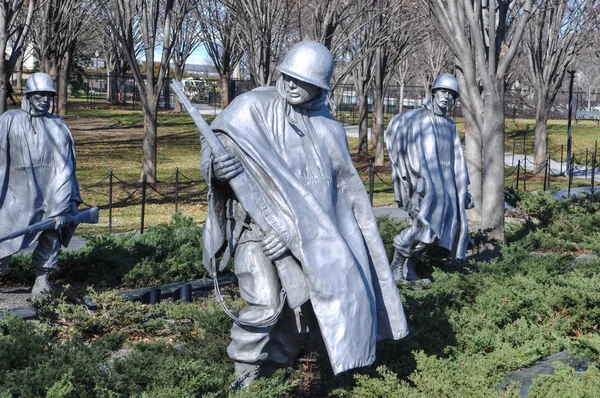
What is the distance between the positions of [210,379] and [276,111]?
163 cm

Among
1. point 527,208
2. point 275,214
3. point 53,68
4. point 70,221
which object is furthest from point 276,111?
point 53,68

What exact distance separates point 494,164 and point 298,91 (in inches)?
300

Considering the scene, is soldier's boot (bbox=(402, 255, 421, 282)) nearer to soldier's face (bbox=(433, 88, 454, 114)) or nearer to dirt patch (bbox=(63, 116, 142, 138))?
soldier's face (bbox=(433, 88, 454, 114))

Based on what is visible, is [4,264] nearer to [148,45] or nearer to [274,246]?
[274,246]

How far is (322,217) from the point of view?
481cm

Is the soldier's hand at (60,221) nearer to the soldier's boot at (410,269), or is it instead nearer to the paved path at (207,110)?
the soldier's boot at (410,269)

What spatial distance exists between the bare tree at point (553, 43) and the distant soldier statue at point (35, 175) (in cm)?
1683

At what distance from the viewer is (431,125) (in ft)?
31.1

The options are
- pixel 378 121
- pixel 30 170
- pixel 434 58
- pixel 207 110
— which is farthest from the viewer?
pixel 207 110

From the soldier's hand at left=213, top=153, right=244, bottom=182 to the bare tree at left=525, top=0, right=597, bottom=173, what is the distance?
19.5 m

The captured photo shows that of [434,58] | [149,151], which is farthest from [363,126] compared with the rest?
[434,58]

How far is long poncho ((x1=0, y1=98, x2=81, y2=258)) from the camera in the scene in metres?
8.66

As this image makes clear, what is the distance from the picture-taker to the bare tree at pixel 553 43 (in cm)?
2295

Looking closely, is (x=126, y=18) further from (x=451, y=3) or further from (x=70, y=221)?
(x=70, y=221)
